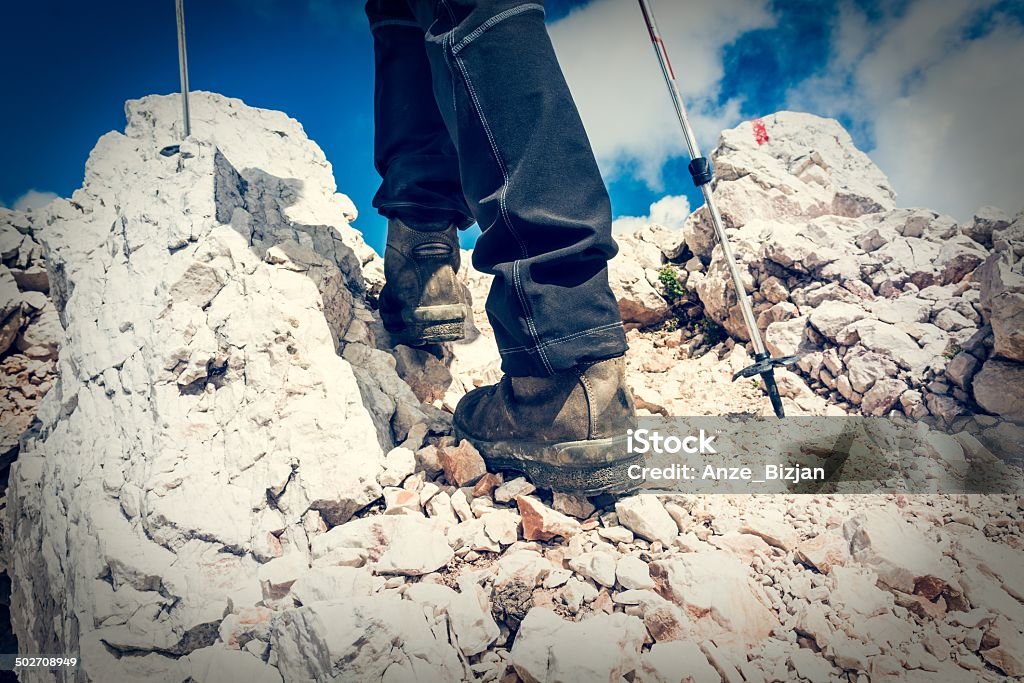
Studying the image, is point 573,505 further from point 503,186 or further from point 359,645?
point 503,186

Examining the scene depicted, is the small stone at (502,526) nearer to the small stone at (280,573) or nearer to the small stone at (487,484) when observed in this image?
the small stone at (487,484)

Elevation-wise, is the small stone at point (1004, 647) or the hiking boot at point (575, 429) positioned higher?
the hiking boot at point (575, 429)

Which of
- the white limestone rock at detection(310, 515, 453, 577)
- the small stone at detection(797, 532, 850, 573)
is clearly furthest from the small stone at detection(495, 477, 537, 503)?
the small stone at detection(797, 532, 850, 573)

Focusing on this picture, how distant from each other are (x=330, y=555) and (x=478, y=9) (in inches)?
67.1

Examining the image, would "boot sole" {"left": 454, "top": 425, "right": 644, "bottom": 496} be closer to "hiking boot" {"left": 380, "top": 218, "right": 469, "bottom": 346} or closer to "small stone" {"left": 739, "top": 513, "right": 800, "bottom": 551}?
"small stone" {"left": 739, "top": 513, "right": 800, "bottom": 551}

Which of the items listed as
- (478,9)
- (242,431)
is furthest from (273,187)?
(478,9)

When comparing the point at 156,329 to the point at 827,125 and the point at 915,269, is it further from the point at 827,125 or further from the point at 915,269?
the point at 827,125

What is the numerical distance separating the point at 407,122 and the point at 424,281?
773 millimetres

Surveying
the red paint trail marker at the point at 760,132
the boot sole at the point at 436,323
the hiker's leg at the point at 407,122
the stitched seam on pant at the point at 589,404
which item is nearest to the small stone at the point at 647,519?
the stitched seam on pant at the point at 589,404

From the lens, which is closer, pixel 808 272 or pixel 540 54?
pixel 540 54

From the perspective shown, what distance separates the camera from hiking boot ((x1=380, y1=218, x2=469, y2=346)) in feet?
8.14

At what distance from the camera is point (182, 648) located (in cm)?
126

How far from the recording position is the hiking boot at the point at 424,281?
8.14ft

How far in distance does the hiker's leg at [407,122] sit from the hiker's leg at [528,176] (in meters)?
0.74
